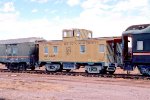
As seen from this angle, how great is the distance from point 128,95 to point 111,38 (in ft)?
43.3

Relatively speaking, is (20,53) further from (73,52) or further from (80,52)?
(80,52)

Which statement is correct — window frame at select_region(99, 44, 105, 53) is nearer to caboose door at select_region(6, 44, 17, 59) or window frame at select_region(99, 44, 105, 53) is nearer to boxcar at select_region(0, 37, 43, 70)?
boxcar at select_region(0, 37, 43, 70)

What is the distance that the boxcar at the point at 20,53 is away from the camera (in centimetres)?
3488

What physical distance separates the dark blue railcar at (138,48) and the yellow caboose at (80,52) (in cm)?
185

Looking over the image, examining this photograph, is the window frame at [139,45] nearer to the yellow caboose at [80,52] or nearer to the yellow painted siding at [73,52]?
the yellow caboose at [80,52]

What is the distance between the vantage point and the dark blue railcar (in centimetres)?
2452

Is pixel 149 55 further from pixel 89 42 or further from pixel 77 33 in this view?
pixel 77 33

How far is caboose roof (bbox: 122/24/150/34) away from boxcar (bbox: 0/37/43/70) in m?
12.7

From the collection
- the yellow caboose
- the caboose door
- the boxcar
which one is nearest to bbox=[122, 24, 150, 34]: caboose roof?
the yellow caboose

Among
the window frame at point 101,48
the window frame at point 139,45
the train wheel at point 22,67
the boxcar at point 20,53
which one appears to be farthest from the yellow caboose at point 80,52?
the train wheel at point 22,67

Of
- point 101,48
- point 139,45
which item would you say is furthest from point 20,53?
point 139,45

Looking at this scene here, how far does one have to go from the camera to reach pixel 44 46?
1313 inches

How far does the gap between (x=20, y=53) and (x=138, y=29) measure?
607 inches

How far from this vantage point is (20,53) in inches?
1395
